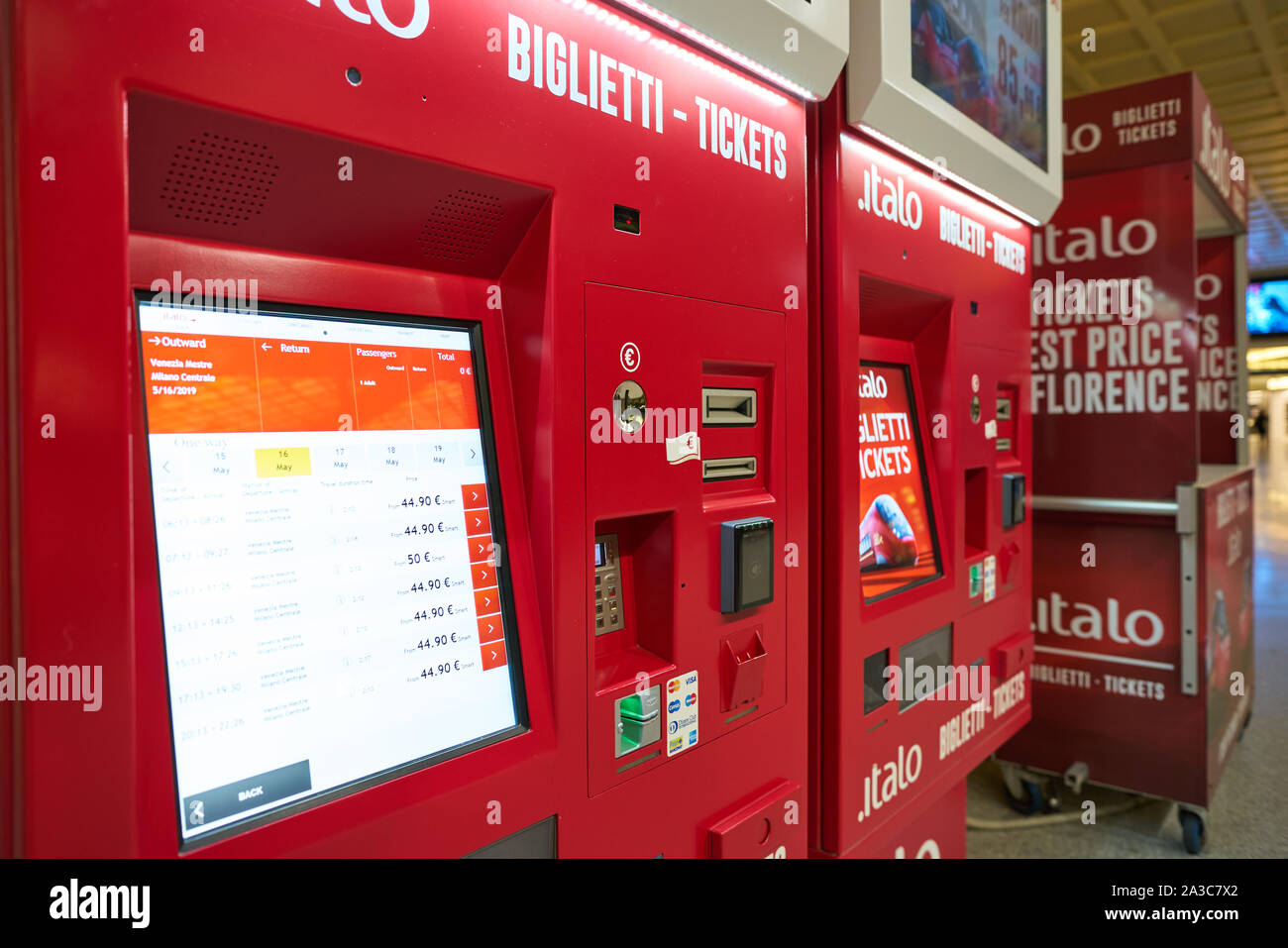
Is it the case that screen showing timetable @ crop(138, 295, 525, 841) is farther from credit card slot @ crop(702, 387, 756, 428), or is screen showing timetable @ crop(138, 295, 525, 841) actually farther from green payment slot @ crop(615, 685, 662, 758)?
credit card slot @ crop(702, 387, 756, 428)

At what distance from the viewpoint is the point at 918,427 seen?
6.54 feet

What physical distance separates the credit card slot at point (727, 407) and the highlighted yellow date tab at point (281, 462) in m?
0.60

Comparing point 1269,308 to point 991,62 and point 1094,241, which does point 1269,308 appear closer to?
point 1094,241

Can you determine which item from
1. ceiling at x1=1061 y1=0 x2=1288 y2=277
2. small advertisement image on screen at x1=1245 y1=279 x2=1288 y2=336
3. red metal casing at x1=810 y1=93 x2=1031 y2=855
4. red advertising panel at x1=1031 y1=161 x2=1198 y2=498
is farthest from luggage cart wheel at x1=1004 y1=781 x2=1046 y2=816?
small advertisement image on screen at x1=1245 y1=279 x2=1288 y2=336

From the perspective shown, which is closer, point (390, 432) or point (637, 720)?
point (390, 432)

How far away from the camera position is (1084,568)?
3.13 meters

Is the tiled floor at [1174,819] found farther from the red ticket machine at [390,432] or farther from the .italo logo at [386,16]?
the .italo logo at [386,16]

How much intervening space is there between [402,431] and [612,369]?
0.96 ft

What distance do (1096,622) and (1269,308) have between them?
30.3 feet

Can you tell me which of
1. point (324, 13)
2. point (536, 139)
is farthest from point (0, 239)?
point (536, 139)

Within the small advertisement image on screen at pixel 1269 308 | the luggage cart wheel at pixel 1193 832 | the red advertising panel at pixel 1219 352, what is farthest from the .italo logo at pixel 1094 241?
the small advertisement image on screen at pixel 1269 308

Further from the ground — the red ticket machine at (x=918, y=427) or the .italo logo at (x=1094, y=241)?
the .italo logo at (x=1094, y=241)

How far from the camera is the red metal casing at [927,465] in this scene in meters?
1.54

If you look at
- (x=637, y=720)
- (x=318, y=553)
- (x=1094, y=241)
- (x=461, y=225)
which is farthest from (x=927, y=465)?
(x=1094, y=241)
